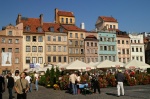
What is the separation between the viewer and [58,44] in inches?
2384

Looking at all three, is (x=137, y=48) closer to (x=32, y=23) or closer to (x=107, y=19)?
(x=107, y=19)

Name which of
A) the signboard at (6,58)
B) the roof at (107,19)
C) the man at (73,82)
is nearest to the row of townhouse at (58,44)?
the signboard at (6,58)

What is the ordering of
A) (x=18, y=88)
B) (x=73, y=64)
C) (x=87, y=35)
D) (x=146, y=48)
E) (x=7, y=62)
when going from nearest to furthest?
(x=18, y=88), (x=73, y=64), (x=7, y=62), (x=87, y=35), (x=146, y=48)

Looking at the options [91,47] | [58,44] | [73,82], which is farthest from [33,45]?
[73,82]

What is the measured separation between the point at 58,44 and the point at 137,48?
76.4ft

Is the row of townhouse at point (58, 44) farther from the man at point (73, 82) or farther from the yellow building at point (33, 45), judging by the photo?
the man at point (73, 82)

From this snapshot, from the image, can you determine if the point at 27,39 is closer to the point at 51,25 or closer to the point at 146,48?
the point at 51,25

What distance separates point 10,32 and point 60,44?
39.1 ft

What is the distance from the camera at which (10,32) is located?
186 feet

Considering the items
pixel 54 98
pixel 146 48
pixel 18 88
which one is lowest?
pixel 54 98

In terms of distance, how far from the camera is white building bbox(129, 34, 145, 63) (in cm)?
7000

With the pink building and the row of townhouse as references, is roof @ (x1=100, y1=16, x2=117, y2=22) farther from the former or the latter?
the pink building

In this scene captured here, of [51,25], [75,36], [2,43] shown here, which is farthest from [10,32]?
[75,36]

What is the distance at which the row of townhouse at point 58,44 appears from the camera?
5631 cm
